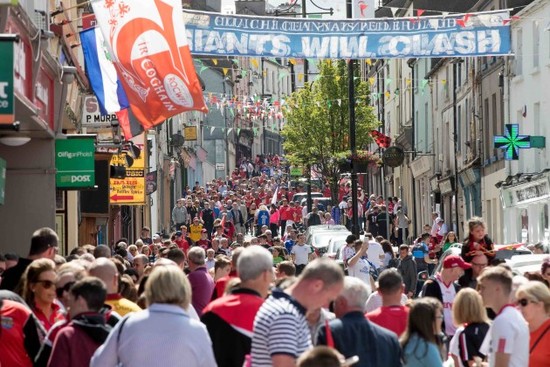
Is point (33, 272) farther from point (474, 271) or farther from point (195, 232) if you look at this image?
point (195, 232)

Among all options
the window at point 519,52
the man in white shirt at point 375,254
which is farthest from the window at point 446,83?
the man in white shirt at point 375,254

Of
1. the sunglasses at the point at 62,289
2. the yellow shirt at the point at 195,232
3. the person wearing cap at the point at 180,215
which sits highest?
the person wearing cap at the point at 180,215

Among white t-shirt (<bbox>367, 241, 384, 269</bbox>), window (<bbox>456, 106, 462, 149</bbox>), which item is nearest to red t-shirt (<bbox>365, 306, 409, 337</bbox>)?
white t-shirt (<bbox>367, 241, 384, 269</bbox>)

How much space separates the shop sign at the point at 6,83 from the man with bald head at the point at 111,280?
272 cm

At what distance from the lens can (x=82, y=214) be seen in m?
29.2

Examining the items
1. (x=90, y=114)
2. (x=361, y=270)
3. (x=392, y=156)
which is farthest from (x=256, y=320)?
(x=392, y=156)

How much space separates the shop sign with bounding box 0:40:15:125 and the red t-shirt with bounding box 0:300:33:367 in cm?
329

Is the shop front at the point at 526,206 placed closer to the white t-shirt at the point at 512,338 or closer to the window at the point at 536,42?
the window at the point at 536,42

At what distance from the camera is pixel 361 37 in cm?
2747

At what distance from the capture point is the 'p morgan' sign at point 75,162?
21.0 metres

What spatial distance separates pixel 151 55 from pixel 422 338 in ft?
34.4

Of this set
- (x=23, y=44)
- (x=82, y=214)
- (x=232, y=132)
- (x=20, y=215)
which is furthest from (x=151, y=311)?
(x=232, y=132)

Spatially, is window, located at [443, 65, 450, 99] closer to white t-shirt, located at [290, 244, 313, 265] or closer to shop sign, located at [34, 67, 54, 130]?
white t-shirt, located at [290, 244, 313, 265]

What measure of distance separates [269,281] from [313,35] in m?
18.8
